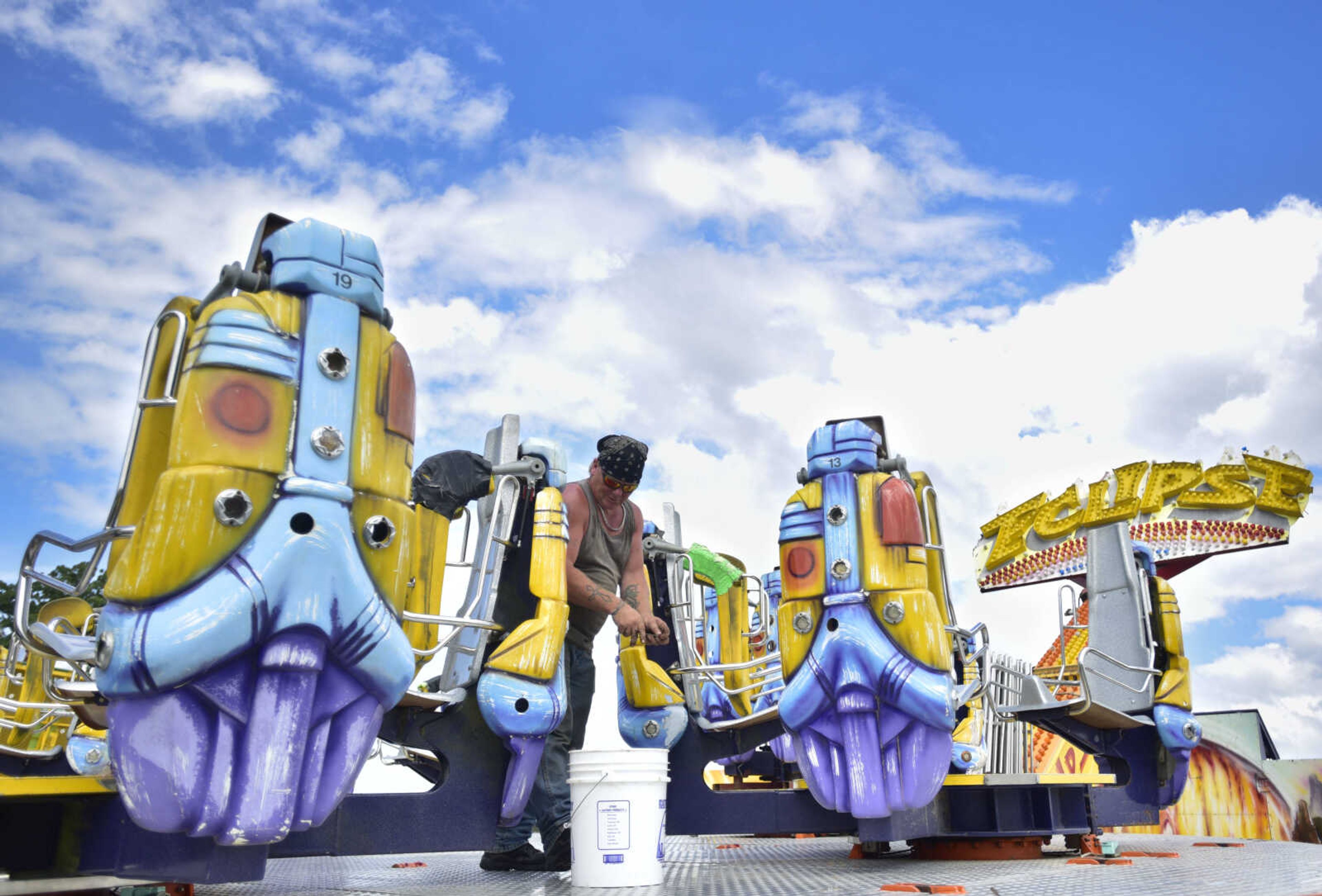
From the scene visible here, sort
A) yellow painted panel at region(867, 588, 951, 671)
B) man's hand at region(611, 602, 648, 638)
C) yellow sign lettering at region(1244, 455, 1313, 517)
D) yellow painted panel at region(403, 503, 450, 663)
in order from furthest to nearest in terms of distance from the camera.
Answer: yellow sign lettering at region(1244, 455, 1313, 517)
man's hand at region(611, 602, 648, 638)
yellow painted panel at region(867, 588, 951, 671)
yellow painted panel at region(403, 503, 450, 663)

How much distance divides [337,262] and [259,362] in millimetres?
511

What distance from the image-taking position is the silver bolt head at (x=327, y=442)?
325 cm

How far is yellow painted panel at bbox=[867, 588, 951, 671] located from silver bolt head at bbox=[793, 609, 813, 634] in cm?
33

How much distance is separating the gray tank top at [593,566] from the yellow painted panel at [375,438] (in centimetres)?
208

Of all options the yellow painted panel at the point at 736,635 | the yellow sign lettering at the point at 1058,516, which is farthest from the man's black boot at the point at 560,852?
the yellow sign lettering at the point at 1058,516

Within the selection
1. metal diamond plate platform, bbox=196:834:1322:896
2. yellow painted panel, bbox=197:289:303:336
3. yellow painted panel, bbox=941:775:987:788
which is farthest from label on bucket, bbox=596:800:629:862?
yellow painted panel, bbox=941:775:987:788

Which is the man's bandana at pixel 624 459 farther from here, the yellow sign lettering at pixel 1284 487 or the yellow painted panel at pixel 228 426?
the yellow sign lettering at pixel 1284 487

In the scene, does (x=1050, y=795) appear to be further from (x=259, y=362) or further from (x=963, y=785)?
(x=259, y=362)

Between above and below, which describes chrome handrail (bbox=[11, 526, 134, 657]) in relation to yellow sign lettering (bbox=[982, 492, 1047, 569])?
below

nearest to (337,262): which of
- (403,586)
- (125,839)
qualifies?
(403,586)

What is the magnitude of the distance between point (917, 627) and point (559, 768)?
192 cm

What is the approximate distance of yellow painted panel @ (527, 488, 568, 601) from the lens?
185 inches

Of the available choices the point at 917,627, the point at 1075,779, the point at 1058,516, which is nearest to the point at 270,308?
the point at 917,627

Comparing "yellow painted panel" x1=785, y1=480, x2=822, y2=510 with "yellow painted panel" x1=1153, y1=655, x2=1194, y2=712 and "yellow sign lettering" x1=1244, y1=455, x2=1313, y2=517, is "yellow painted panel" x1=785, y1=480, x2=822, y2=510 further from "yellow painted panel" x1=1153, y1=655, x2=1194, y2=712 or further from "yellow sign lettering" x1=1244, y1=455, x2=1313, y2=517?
"yellow sign lettering" x1=1244, y1=455, x2=1313, y2=517
